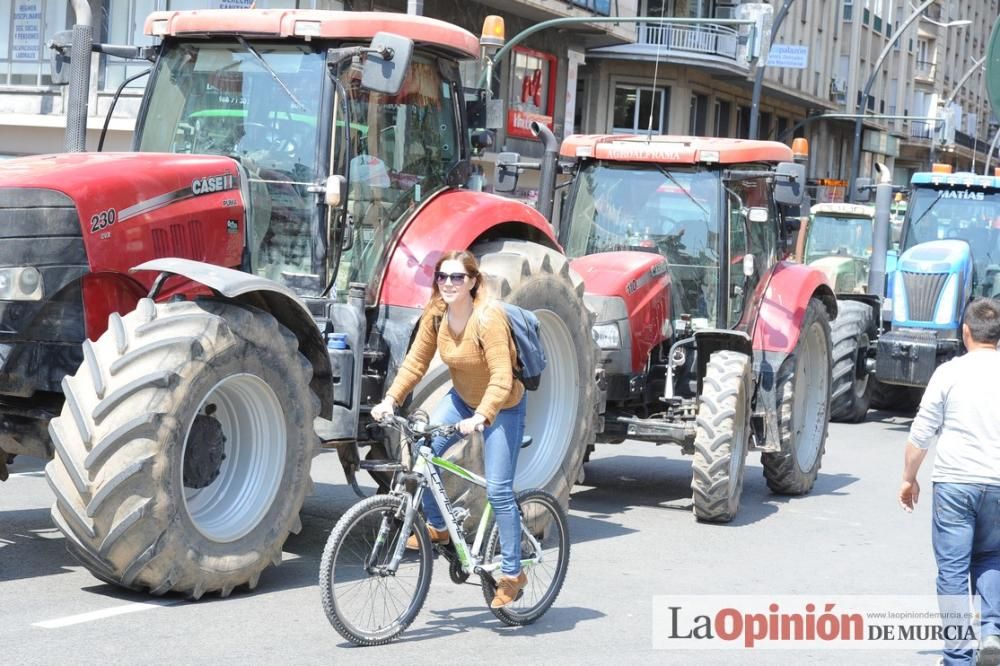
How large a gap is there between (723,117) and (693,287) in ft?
119

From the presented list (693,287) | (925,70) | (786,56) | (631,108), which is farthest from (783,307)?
(925,70)

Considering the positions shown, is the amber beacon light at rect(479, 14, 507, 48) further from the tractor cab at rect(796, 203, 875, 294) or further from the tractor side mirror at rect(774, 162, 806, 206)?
the tractor cab at rect(796, 203, 875, 294)

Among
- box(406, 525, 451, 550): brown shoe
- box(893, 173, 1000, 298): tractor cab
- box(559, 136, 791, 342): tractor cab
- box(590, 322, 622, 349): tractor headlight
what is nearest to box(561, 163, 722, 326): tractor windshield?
box(559, 136, 791, 342): tractor cab

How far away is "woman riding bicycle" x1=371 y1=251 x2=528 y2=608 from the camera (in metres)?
6.73

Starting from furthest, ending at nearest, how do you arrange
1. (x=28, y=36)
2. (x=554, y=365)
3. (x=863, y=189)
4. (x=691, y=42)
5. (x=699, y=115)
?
1. (x=699, y=115)
2. (x=691, y=42)
3. (x=28, y=36)
4. (x=863, y=189)
5. (x=554, y=365)

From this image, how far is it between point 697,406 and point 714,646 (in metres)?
3.83

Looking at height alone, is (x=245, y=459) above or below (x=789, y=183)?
below

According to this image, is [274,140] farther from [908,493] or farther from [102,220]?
[908,493]

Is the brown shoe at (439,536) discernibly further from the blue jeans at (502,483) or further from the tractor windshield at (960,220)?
the tractor windshield at (960,220)

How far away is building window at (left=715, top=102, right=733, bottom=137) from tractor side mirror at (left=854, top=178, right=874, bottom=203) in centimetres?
2630

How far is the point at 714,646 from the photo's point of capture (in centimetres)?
698

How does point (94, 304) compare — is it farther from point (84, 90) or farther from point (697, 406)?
point (697, 406)

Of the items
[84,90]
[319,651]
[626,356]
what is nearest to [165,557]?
[319,651]

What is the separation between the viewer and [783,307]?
11719mm
